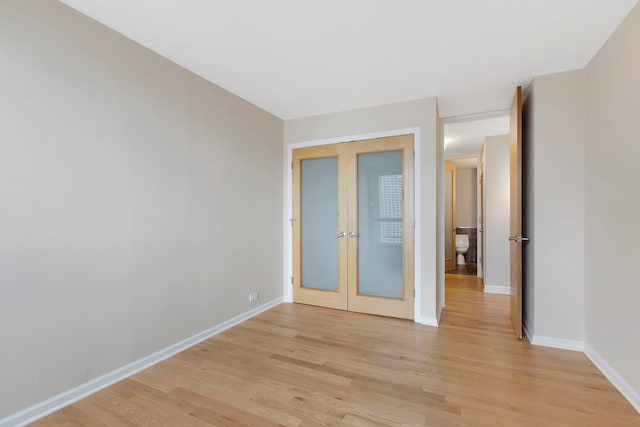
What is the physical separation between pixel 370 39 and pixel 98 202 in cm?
232

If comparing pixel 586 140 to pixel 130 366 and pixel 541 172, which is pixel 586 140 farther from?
pixel 130 366

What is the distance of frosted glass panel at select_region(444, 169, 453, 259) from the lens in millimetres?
6551

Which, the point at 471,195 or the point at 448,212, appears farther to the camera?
the point at 471,195

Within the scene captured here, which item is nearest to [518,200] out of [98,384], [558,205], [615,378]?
[558,205]

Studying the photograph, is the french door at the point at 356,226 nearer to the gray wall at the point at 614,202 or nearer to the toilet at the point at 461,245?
the gray wall at the point at 614,202

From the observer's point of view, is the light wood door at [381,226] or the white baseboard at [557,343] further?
the light wood door at [381,226]

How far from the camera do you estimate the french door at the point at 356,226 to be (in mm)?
3436

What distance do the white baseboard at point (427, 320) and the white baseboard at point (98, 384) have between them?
216 centimetres

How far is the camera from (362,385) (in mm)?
A: 2074

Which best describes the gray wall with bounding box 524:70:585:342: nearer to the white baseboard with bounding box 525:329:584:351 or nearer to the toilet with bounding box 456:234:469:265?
the white baseboard with bounding box 525:329:584:351

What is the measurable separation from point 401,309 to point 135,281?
2752 millimetres

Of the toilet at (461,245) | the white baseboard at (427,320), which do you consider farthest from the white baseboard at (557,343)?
the toilet at (461,245)

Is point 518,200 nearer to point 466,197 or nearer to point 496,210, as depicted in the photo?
point 496,210

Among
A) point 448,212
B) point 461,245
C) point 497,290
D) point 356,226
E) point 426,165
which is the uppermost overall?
point 426,165
